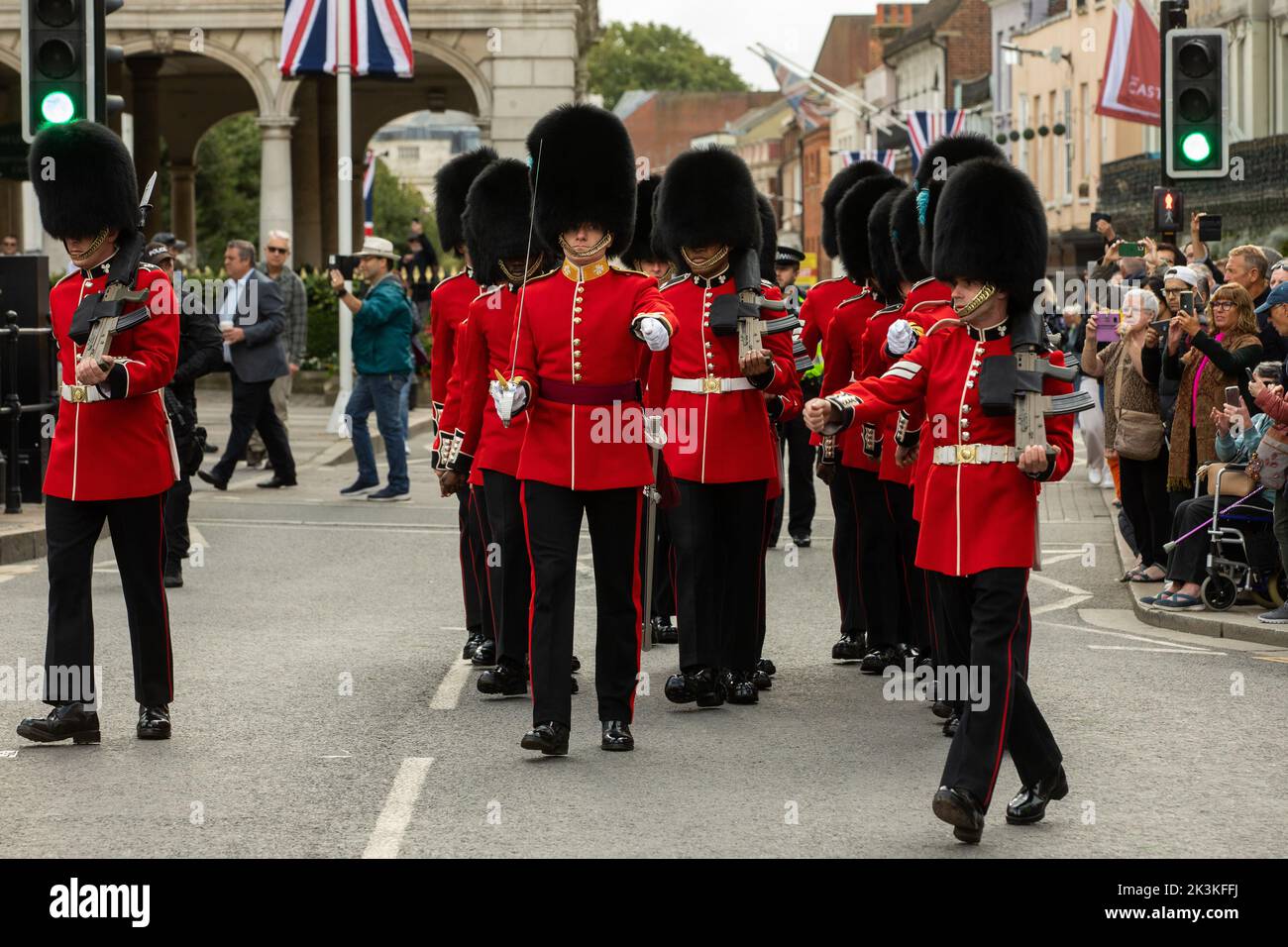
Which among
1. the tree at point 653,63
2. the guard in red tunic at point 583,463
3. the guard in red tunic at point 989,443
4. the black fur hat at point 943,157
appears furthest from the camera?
the tree at point 653,63

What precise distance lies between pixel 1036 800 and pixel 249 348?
11358mm

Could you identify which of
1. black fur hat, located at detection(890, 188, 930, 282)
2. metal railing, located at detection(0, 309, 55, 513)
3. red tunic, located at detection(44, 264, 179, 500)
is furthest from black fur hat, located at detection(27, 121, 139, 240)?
metal railing, located at detection(0, 309, 55, 513)

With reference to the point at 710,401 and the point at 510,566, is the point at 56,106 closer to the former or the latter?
the point at 510,566

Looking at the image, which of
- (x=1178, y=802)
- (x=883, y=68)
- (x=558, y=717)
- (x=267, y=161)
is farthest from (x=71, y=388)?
(x=883, y=68)

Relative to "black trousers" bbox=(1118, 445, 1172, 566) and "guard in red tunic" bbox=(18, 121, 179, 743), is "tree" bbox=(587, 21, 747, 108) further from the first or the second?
"guard in red tunic" bbox=(18, 121, 179, 743)

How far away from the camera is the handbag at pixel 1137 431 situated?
1286 cm

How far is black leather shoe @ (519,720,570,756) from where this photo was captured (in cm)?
784

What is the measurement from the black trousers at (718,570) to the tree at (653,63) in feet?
380

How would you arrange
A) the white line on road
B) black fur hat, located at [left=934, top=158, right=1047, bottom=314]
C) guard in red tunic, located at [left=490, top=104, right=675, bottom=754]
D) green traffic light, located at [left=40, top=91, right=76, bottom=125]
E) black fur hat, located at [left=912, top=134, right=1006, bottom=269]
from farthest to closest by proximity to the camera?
green traffic light, located at [left=40, top=91, right=76, bottom=125] < black fur hat, located at [left=912, top=134, right=1006, bottom=269] < guard in red tunic, located at [left=490, top=104, right=675, bottom=754] < black fur hat, located at [left=934, top=158, right=1047, bottom=314] < the white line on road

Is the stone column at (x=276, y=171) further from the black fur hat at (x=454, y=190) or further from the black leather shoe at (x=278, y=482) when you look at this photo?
the black fur hat at (x=454, y=190)

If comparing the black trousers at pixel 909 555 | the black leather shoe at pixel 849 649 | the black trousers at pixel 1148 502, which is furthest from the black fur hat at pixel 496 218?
the black trousers at pixel 1148 502

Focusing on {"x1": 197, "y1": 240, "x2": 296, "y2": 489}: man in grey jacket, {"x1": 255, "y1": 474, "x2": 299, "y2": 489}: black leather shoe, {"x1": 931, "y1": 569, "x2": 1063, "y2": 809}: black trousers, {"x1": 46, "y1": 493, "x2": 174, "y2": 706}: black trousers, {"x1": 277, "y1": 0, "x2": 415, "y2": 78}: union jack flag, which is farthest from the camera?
{"x1": 277, "y1": 0, "x2": 415, "y2": 78}: union jack flag

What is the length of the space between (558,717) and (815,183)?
95.3 metres

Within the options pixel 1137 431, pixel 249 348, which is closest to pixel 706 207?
pixel 1137 431
